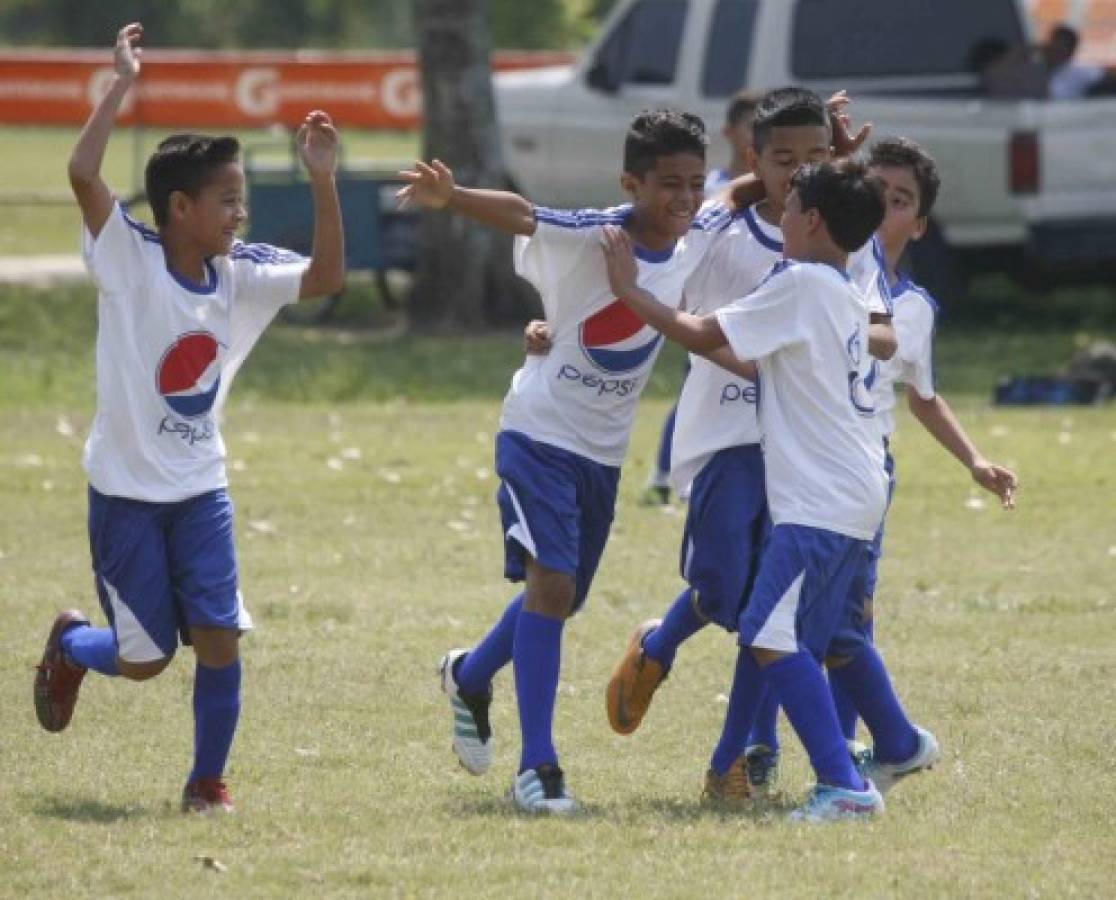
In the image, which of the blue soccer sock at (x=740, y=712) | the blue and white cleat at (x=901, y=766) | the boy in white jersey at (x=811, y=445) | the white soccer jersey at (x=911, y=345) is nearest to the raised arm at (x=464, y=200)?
the boy in white jersey at (x=811, y=445)

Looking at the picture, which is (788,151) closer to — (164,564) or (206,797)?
(164,564)

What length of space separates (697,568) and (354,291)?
14632 millimetres

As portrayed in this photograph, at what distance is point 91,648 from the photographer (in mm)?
6699

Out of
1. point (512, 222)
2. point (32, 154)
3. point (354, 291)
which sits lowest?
point (32, 154)

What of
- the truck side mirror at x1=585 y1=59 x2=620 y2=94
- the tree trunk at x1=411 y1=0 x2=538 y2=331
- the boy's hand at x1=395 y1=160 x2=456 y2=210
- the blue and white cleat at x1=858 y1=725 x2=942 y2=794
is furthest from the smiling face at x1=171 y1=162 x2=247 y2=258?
the truck side mirror at x1=585 y1=59 x2=620 y2=94

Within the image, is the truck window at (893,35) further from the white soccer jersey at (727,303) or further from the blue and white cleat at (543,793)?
the blue and white cleat at (543,793)

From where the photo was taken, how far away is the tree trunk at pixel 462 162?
18078mm

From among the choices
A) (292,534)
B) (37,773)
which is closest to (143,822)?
(37,773)

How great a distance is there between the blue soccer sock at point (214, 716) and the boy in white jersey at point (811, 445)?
125 cm

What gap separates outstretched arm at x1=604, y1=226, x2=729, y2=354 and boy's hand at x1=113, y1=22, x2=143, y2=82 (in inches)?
46.0

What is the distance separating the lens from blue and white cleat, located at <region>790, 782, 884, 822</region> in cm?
600

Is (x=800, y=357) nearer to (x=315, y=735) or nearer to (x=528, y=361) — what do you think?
(x=528, y=361)

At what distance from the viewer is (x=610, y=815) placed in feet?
20.2

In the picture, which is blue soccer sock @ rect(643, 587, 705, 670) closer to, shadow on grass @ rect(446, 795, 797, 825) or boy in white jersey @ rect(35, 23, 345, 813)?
shadow on grass @ rect(446, 795, 797, 825)
